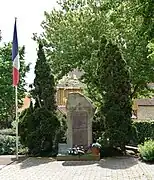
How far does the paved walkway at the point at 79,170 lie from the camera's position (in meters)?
13.6

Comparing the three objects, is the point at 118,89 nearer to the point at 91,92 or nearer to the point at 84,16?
the point at 91,92

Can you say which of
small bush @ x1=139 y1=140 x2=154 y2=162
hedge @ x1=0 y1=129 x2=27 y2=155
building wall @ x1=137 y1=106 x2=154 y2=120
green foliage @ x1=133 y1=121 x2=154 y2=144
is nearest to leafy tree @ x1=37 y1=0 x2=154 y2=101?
green foliage @ x1=133 y1=121 x2=154 y2=144

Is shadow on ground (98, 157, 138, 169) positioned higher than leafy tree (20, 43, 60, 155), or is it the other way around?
leafy tree (20, 43, 60, 155)

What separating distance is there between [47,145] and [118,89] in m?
4.27

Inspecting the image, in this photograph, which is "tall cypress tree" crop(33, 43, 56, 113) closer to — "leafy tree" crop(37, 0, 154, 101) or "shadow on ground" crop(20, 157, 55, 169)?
A: "shadow on ground" crop(20, 157, 55, 169)

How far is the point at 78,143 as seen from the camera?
20625mm

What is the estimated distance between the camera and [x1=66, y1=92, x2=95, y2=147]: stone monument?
2058 cm

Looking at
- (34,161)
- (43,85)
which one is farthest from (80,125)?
(34,161)

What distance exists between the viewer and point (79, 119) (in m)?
20.8

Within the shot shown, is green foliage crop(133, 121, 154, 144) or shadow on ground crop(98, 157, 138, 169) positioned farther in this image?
green foliage crop(133, 121, 154, 144)

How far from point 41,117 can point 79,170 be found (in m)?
5.92

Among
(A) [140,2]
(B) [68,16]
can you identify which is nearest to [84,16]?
(B) [68,16]

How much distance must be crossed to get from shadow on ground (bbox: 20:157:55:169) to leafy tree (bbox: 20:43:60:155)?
107cm

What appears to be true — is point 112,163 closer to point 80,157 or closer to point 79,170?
point 80,157
